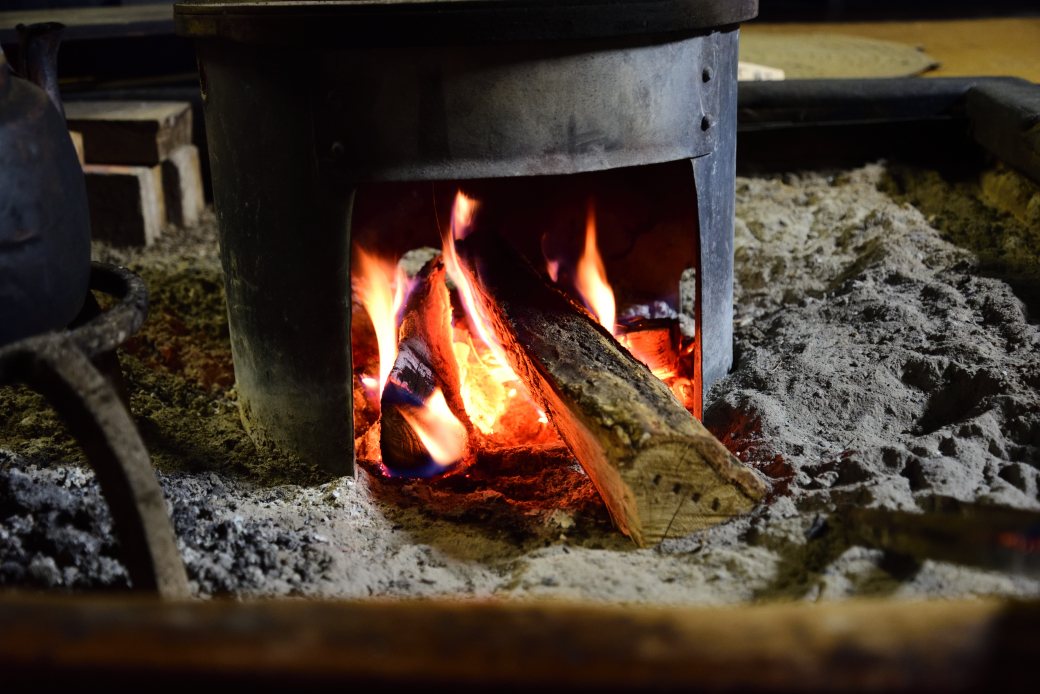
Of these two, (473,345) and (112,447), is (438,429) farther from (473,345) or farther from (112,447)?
(112,447)

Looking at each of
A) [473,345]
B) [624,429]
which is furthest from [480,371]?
[624,429]

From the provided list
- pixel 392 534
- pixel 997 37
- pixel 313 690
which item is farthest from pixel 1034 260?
pixel 997 37

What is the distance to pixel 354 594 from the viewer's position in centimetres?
162

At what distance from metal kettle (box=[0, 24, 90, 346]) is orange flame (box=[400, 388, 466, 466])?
→ 0.78 m

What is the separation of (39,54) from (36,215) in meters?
0.41

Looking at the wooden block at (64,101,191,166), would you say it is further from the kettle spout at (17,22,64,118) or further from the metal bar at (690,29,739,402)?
the metal bar at (690,29,739,402)

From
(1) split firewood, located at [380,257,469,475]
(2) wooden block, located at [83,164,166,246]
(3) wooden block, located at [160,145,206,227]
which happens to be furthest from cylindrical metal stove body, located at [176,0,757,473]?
(3) wooden block, located at [160,145,206,227]

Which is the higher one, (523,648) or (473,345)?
(523,648)

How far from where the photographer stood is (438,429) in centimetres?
215

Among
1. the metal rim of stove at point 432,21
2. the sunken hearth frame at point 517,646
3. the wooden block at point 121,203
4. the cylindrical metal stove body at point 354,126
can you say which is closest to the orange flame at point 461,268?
the cylindrical metal stove body at point 354,126

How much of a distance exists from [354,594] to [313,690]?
0.78 metres

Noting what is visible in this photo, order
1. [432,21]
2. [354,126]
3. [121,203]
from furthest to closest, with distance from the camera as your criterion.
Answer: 1. [121,203]
2. [354,126]
3. [432,21]

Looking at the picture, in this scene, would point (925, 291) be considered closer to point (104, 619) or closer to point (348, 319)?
point (348, 319)

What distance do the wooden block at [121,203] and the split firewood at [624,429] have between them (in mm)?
2061
